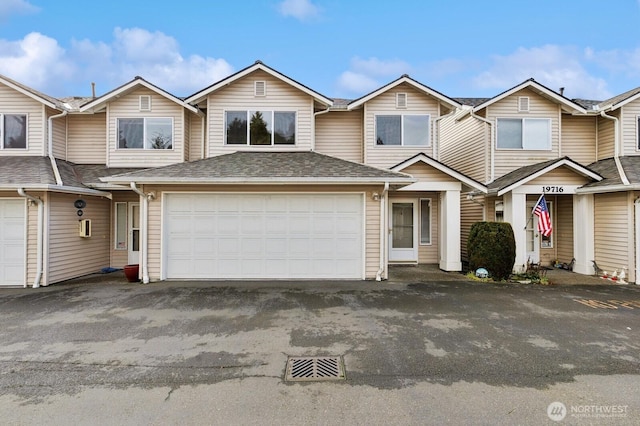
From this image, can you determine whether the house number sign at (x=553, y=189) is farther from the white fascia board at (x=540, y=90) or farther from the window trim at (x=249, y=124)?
the window trim at (x=249, y=124)

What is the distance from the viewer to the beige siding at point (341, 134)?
37.7 ft

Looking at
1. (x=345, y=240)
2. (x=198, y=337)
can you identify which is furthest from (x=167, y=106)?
(x=198, y=337)

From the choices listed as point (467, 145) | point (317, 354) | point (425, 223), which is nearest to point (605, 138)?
point (467, 145)

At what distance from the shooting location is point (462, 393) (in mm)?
3307

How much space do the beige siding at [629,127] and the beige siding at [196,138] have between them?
14.2m

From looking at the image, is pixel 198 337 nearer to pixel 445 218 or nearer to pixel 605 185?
pixel 445 218

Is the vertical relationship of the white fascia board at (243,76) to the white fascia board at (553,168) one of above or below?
above

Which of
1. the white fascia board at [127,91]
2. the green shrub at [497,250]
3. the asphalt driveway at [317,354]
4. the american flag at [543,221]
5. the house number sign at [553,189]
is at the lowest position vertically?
the asphalt driveway at [317,354]

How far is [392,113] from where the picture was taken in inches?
435

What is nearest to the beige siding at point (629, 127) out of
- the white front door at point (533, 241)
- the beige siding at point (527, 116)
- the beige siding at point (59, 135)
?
the beige siding at point (527, 116)

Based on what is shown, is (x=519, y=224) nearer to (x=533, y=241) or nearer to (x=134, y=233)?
(x=533, y=241)

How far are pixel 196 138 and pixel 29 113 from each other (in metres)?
4.83

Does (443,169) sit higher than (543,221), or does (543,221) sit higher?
(443,169)

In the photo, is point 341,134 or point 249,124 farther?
point 341,134
